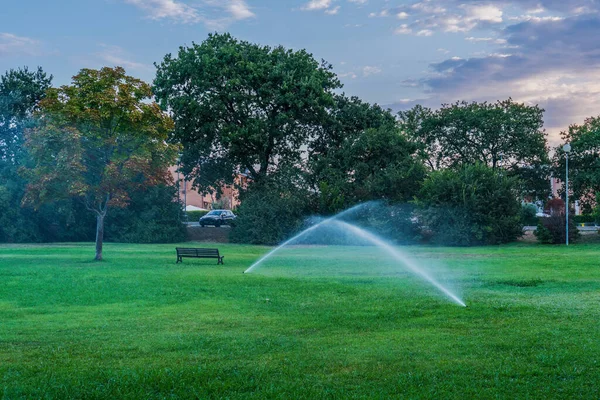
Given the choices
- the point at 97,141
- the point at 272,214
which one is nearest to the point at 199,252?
the point at 97,141

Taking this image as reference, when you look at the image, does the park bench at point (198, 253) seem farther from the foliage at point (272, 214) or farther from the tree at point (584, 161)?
the tree at point (584, 161)

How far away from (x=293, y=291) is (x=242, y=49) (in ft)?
131

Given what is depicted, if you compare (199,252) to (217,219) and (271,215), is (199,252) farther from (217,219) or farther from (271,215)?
(217,219)

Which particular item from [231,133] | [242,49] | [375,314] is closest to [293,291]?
[375,314]

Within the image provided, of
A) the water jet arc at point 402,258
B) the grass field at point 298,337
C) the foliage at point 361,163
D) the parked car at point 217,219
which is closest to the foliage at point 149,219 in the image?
the parked car at point 217,219

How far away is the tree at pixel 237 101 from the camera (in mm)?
53031

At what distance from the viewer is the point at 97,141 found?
103ft

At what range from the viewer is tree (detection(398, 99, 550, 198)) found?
66125 mm

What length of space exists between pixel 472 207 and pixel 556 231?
20.4 ft

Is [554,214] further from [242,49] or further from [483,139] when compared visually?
[242,49]

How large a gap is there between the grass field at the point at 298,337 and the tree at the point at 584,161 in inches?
1623

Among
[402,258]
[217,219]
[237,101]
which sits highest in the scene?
[237,101]

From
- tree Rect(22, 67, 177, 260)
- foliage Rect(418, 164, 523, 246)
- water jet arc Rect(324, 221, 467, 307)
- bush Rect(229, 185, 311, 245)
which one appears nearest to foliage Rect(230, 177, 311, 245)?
bush Rect(229, 185, 311, 245)

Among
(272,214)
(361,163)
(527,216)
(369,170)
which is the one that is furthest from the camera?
(369,170)
